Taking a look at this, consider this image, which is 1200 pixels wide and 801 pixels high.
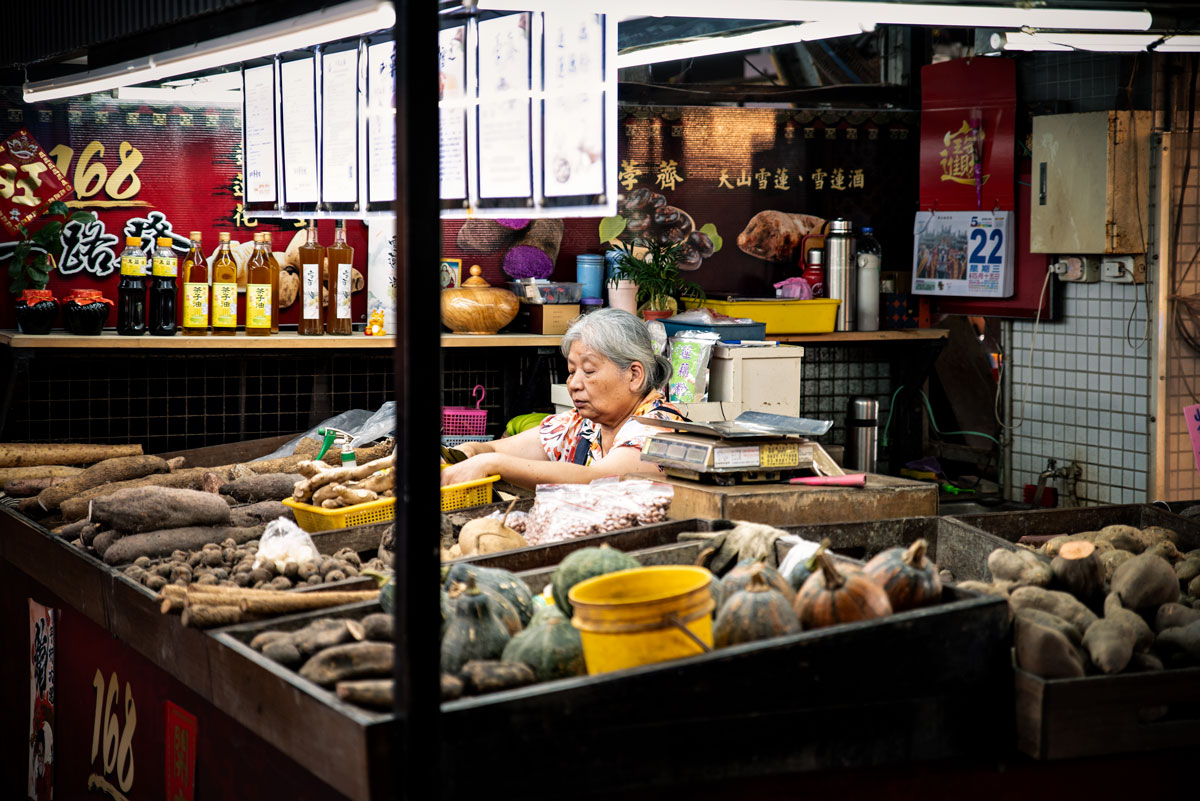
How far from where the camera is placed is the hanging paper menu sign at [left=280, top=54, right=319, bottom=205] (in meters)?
4.58

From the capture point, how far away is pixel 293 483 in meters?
4.08

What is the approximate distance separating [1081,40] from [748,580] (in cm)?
315

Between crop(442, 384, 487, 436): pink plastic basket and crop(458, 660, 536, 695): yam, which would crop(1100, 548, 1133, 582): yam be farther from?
crop(442, 384, 487, 436): pink plastic basket

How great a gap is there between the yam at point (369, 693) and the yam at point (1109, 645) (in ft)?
4.40

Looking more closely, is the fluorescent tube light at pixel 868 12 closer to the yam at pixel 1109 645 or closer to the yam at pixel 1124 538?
the yam at pixel 1124 538

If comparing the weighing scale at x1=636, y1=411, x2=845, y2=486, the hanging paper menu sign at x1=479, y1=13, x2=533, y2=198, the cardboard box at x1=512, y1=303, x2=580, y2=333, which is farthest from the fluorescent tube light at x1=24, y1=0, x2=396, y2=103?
the cardboard box at x1=512, y1=303, x2=580, y2=333

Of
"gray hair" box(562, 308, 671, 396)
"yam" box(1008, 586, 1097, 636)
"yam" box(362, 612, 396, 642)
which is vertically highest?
"gray hair" box(562, 308, 671, 396)

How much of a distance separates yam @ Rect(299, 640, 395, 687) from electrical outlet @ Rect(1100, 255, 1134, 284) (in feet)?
17.7

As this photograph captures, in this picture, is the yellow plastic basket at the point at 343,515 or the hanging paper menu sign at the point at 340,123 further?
the hanging paper menu sign at the point at 340,123

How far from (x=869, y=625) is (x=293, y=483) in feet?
7.97

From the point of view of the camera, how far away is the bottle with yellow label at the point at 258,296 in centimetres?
576

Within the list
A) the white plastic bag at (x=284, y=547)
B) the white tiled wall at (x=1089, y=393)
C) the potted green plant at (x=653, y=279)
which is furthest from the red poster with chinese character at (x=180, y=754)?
the white tiled wall at (x=1089, y=393)

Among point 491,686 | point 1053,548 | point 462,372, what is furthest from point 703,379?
point 491,686

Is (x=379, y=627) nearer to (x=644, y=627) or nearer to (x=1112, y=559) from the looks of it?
(x=644, y=627)
